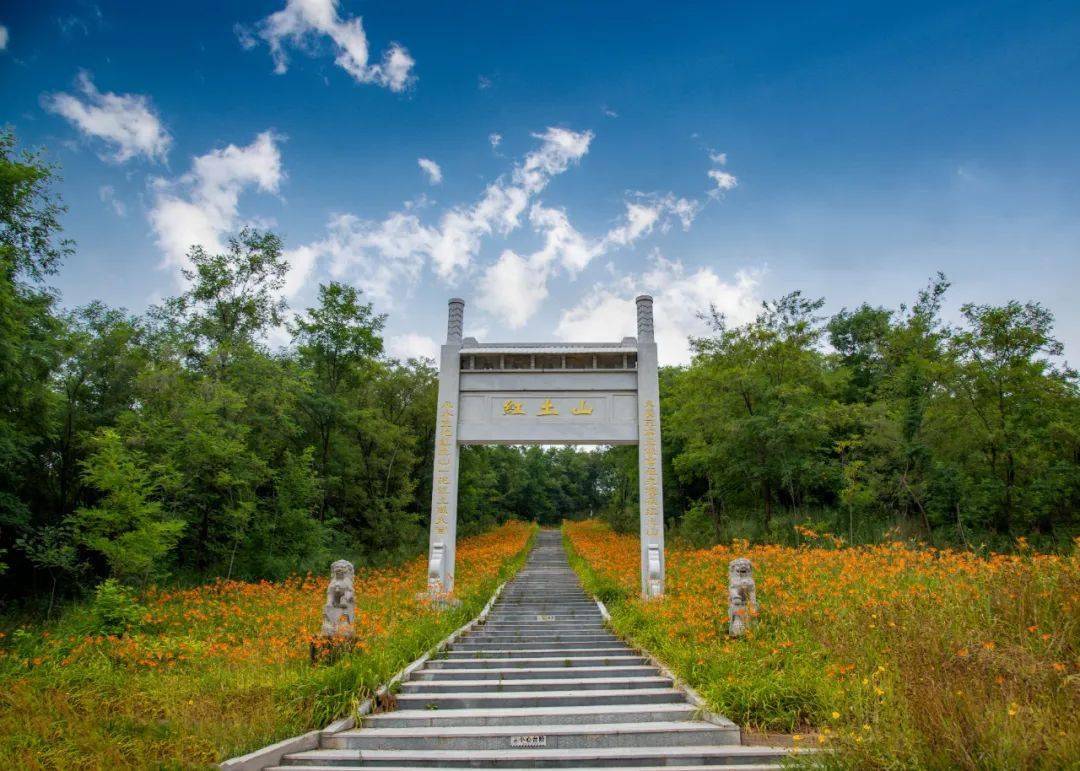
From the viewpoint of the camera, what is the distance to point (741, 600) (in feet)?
24.3

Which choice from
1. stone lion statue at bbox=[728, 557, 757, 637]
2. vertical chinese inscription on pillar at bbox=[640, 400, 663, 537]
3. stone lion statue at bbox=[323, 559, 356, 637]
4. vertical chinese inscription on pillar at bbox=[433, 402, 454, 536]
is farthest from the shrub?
vertical chinese inscription on pillar at bbox=[640, 400, 663, 537]

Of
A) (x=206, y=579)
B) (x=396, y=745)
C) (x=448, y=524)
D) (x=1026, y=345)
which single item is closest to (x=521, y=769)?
(x=396, y=745)

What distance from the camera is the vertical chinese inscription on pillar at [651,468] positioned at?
42.8ft

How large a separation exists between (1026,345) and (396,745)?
16.7 meters

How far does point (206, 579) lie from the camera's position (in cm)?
1445

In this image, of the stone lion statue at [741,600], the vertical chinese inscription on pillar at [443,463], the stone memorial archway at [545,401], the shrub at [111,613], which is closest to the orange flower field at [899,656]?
the stone lion statue at [741,600]

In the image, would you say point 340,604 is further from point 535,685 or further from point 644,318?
point 644,318

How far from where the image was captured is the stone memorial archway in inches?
536

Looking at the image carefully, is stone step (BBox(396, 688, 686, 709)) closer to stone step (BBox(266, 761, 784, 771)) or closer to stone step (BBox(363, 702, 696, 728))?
stone step (BBox(363, 702, 696, 728))

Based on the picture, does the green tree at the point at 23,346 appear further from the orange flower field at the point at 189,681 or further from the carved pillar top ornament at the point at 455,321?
the carved pillar top ornament at the point at 455,321

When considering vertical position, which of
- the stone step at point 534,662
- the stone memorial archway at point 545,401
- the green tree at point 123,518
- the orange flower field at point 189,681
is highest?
the stone memorial archway at point 545,401

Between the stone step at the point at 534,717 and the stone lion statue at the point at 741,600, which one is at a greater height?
the stone lion statue at the point at 741,600

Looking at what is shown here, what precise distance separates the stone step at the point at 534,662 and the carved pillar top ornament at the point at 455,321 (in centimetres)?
823

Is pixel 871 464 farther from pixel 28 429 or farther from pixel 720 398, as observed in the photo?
pixel 28 429
